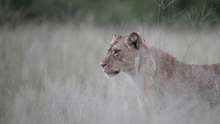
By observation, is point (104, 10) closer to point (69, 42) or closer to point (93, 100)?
point (69, 42)

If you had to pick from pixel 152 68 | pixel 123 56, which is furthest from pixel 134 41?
pixel 152 68

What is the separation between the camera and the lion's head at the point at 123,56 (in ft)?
9.36

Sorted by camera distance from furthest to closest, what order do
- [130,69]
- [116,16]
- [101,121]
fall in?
1. [116,16]
2. [130,69]
3. [101,121]

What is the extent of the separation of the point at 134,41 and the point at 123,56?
11.5 inches

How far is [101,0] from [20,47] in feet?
43.4

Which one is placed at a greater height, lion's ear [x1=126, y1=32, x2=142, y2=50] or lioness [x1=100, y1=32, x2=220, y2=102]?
lion's ear [x1=126, y1=32, x2=142, y2=50]

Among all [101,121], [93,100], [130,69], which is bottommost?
[101,121]

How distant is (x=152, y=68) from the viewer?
2.72m

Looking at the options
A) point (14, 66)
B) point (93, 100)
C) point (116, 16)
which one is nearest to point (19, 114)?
point (93, 100)

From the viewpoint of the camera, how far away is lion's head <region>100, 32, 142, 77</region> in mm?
2852

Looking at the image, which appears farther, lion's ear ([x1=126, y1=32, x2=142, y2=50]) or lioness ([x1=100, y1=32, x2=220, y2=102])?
lion's ear ([x1=126, y1=32, x2=142, y2=50])

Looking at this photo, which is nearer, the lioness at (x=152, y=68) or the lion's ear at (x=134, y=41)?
the lioness at (x=152, y=68)

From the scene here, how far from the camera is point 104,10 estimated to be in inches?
691

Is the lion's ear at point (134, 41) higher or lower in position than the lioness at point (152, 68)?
higher
